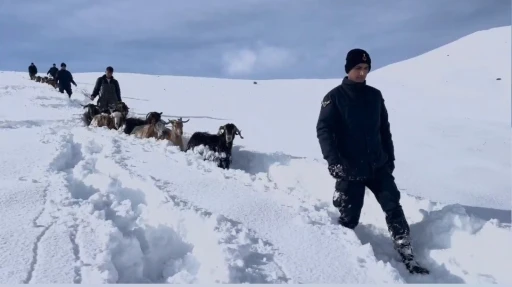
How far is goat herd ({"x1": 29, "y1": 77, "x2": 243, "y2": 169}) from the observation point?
324 inches

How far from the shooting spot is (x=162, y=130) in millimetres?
9469

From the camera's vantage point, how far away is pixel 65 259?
329cm

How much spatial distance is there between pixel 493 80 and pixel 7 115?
3006 centimetres

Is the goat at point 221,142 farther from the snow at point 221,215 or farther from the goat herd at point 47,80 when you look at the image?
the goat herd at point 47,80

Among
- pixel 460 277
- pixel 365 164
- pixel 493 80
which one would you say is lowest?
pixel 460 277

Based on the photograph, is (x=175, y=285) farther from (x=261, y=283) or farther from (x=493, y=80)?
(x=493, y=80)

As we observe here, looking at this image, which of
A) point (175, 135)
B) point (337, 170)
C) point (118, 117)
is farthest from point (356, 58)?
point (118, 117)

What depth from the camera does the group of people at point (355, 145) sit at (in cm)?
440

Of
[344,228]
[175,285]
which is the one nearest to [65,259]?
[175,285]

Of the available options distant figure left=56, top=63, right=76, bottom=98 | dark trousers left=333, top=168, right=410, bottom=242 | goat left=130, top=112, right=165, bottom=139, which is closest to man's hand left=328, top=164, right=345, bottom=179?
dark trousers left=333, top=168, right=410, bottom=242

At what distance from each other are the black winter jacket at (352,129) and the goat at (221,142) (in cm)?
378

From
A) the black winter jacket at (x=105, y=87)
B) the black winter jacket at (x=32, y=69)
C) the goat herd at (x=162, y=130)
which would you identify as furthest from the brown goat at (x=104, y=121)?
the black winter jacket at (x=32, y=69)

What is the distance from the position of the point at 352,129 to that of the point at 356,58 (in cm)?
63

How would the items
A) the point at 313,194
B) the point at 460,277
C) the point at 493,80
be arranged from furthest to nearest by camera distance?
the point at 493,80 < the point at 313,194 < the point at 460,277
